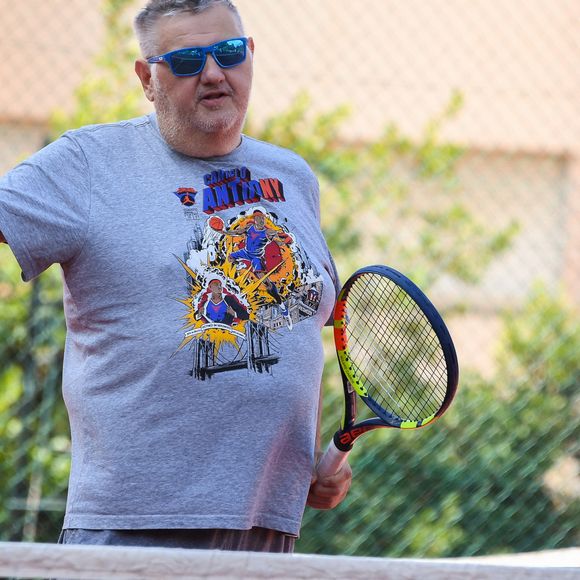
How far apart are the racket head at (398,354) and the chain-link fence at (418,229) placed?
1.36m

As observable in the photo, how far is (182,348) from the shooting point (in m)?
2.19

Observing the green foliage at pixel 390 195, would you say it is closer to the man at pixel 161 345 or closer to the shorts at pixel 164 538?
the man at pixel 161 345

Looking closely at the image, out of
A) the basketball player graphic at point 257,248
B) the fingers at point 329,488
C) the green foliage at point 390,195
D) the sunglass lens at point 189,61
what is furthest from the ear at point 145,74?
the green foliage at point 390,195

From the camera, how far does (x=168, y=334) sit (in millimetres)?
2184

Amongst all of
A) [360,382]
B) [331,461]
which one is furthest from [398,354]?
[331,461]

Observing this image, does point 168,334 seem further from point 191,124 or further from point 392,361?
point 392,361

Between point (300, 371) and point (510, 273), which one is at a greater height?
point (300, 371)

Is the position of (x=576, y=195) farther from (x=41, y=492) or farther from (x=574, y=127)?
(x=41, y=492)

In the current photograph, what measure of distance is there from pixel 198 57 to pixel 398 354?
111 cm

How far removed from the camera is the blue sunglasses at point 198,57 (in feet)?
7.73

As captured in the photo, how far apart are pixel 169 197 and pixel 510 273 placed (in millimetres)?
3022

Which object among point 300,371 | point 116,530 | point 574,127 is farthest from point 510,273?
point 116,530

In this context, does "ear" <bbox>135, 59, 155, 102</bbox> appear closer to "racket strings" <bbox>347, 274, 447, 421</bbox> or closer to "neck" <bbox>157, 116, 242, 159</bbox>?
"neck" <bbox>157, 116, 242, 159</bbox>

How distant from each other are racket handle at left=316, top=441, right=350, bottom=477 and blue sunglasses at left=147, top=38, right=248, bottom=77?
91 cm
